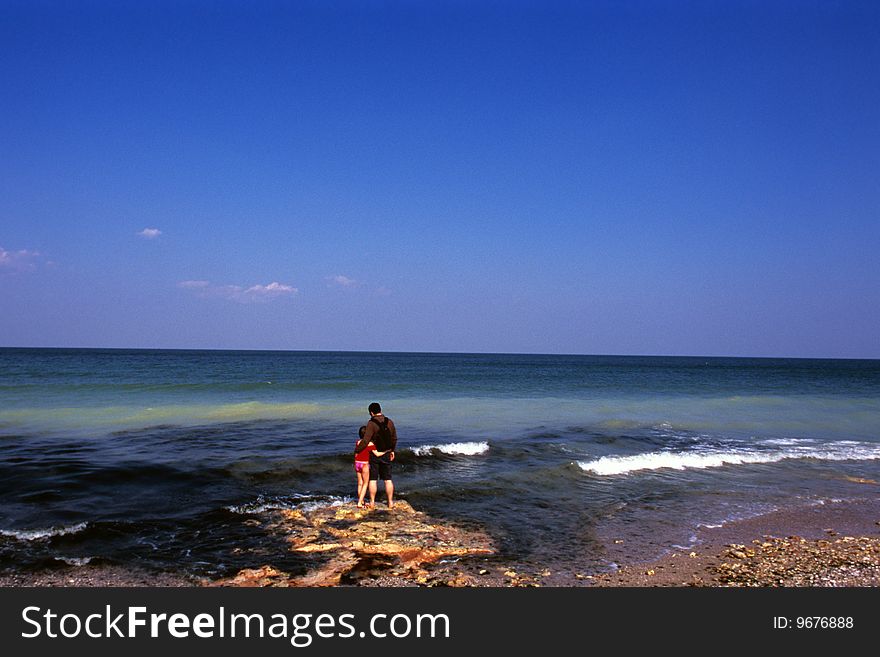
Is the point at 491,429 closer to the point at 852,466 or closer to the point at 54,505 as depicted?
the point at 852,466

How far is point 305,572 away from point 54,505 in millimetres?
6213

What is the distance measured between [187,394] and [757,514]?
1235 inches

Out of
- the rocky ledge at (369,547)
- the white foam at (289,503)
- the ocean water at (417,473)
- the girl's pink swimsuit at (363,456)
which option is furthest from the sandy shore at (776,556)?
the white foam at (289,503)

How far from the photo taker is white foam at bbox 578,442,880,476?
14852 mm

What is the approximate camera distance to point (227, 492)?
11602mm

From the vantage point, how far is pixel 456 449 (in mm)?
16734

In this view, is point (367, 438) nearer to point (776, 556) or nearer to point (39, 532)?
point (39, 532)

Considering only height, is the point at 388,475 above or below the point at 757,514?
above

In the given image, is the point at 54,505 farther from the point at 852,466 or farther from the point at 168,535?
the point at 852,466

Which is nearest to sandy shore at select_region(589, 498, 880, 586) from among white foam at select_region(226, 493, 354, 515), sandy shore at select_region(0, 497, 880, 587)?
sandy shore at select_region(0, 497, 880, 587)

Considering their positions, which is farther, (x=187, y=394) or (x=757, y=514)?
(x=187, y=394)
